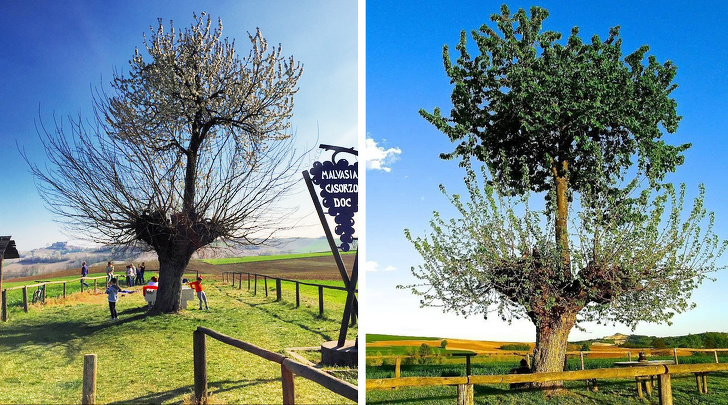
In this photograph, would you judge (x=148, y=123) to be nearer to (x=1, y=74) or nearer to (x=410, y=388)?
(x=1, y=74)

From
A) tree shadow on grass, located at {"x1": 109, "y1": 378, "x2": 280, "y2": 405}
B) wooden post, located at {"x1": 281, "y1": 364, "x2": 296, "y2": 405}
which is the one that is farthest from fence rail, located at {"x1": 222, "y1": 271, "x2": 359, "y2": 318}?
wooden post, located at {"x1": 281, "y1": 364, "x2": 296, "y2": 405}

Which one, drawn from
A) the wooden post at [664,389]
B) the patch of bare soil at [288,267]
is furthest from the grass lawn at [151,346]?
the wooden post at [664,389]

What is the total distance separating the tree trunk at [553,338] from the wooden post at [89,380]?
3964 mm

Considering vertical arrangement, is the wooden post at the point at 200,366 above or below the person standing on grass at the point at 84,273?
below

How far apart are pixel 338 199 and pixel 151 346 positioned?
A: 2206 mm

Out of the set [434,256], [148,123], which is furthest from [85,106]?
[434,256]

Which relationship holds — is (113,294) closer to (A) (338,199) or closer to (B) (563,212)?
(A) (338,199)

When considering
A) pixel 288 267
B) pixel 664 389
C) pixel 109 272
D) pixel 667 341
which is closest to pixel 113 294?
pixel 109 272

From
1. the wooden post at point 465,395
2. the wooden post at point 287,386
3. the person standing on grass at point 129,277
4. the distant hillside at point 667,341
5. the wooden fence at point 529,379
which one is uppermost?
the person standing on grass at point 129,277

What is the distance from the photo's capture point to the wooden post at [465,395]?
489cm

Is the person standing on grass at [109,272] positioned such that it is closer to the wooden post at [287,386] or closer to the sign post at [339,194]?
the sign post at [339,194]

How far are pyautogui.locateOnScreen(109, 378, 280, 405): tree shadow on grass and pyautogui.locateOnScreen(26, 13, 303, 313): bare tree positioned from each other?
163cm

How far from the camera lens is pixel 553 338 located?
5980mm

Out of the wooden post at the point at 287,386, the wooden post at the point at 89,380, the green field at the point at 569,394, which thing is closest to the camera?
the wooden post at the point at 287,386
